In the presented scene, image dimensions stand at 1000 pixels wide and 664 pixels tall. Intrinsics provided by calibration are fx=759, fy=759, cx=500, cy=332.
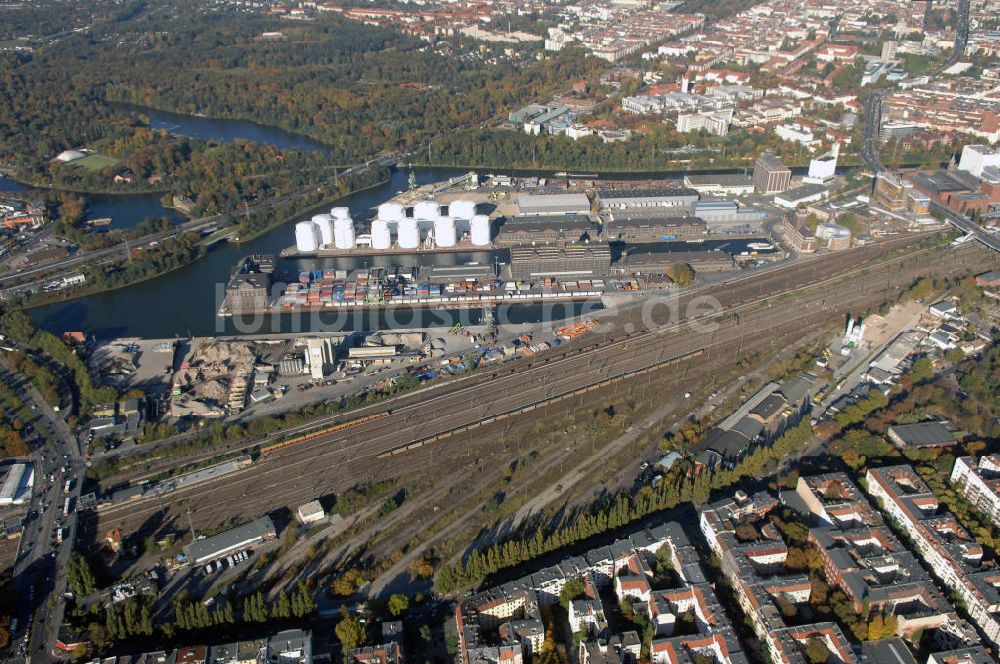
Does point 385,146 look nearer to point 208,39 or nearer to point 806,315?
point 806,315

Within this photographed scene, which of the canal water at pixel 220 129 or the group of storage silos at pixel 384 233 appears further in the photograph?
the canal water at pixel 220 129

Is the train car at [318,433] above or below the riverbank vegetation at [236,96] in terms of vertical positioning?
below

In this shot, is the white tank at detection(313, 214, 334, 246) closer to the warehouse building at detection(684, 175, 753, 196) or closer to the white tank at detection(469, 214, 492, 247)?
the white tank at detection(469, 214, 492, 247)

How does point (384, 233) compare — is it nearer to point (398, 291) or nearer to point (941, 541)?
point (398, 291)

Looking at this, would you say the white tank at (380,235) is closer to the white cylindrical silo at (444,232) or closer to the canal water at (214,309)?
the canal water at (214,309)

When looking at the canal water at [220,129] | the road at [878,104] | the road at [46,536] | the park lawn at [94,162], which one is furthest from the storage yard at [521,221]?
the park lawn at [94,162]

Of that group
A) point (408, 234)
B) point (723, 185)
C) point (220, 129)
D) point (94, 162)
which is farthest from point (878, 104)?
point (94, 162)
